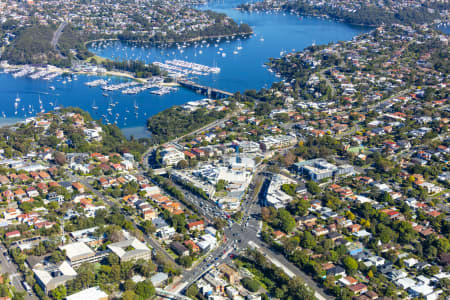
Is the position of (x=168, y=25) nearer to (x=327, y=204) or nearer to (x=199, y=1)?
(x=199, y=1)

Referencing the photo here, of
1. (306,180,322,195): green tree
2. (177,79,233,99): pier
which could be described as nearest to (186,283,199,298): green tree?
(306,180,322,195): green tree

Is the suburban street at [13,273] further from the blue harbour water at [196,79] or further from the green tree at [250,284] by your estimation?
the blue harbour water at [196,79]

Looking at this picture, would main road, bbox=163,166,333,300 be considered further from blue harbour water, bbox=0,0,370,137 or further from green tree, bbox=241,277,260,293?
blue harbour water, bbox=0,0,370,137

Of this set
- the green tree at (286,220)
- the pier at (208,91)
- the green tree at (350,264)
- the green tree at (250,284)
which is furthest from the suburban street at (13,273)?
the pier at (208,91)

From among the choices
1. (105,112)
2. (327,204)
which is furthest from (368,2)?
A: (327,204)

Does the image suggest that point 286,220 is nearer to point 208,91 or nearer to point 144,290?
point 144,290

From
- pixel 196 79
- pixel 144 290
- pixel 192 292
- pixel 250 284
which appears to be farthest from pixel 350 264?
pixel 196 79

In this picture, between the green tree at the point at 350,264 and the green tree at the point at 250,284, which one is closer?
the green tree at the point at 250,284

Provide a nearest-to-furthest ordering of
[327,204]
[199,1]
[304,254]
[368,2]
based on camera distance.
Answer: [304,254], [327,204], [368,2], [199,1]
